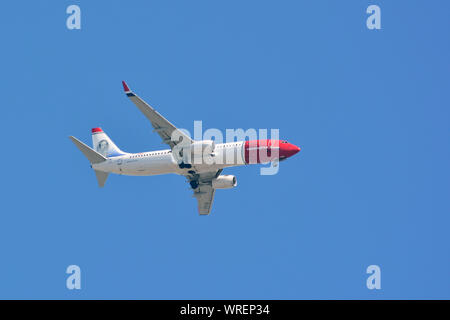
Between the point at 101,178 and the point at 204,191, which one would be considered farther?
the point at 204,191

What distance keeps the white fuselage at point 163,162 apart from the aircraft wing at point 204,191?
2.86 metres

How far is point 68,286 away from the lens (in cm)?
6669

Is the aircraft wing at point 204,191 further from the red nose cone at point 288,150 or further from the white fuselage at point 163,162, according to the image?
the red nose cone at point 288,150

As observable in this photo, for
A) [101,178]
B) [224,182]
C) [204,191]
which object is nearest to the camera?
[101,178]

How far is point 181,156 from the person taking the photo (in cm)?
7181

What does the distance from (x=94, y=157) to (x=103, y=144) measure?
10.4 feet

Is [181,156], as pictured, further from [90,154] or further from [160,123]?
[90,154]

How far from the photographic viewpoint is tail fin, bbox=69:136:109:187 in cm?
7384

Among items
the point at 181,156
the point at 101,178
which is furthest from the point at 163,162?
the point at 101,178

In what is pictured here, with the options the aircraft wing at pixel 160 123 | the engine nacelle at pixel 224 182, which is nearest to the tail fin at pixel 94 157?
the aircraft wing at pixel 160 123
